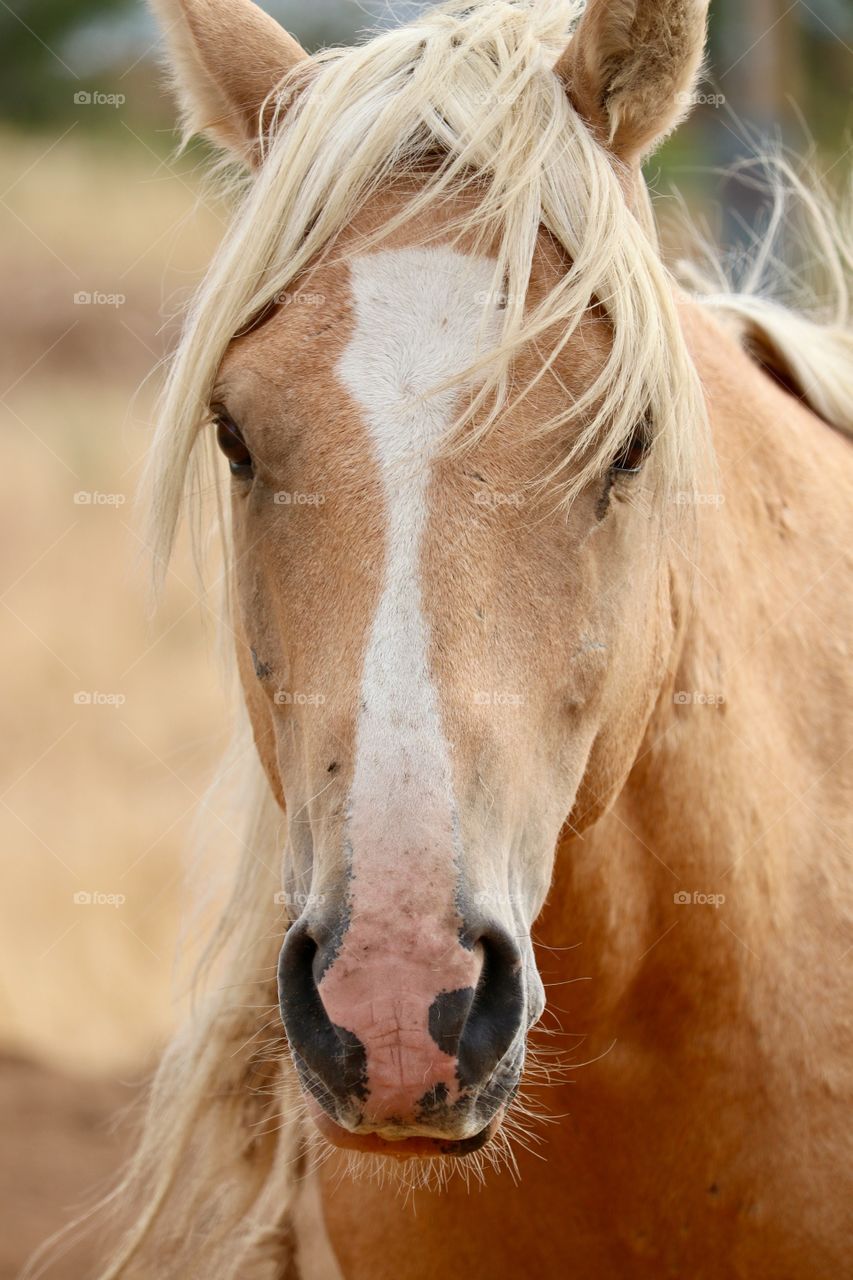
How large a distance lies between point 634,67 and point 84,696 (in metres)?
6.78

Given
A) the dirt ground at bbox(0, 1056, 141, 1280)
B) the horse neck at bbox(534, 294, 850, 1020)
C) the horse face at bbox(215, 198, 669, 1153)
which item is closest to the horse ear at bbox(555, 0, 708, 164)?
the horse face at bbox(215, 198, 669, 1153)

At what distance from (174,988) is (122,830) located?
14.5 ft

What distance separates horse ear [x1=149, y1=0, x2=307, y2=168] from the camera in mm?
2465

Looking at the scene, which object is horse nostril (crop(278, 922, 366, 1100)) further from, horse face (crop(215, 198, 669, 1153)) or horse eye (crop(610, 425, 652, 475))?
horse eye (crop(610, 425, 652, 475))

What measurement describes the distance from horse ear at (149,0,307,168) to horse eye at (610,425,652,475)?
3.32 ft

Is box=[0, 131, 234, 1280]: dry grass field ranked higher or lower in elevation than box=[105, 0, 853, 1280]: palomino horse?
lower

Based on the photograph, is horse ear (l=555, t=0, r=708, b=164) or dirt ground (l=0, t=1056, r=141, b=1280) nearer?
horse ear (l=555, t=0, r=708, b=164)

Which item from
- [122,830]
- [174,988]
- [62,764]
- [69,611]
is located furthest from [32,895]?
[174,988]

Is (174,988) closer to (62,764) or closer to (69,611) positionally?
(62,764)

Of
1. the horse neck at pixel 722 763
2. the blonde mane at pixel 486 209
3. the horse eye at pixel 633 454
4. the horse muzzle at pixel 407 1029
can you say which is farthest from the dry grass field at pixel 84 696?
the horse muzzle at pixel 407 1029

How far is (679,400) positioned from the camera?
215 centimetres

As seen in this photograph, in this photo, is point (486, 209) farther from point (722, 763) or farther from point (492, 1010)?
point (492, 1010)

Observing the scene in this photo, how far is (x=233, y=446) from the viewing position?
7.30ft

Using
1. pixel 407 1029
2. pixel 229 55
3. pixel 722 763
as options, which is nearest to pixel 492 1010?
pixel 407 1029
